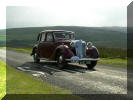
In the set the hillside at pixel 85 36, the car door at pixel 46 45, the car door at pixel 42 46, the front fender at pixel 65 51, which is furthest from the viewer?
the hillside at pixel 85 36

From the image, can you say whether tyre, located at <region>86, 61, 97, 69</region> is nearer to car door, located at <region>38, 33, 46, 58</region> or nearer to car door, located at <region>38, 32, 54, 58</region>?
car door, located at <region>38, 32, 54, 58</region>

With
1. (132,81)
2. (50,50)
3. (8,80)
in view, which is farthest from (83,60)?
(8,80)

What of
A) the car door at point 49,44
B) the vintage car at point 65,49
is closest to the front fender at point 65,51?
the vintage car at point 65,49

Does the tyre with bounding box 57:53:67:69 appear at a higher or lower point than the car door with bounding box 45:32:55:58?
lower

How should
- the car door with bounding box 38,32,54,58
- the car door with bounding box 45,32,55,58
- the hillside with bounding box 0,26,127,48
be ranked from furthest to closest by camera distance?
the hillside with bounding box 0,26,127,48 → the car door with bounding box 38,32,54,58 → the car door with bounding box 45,32,55,58

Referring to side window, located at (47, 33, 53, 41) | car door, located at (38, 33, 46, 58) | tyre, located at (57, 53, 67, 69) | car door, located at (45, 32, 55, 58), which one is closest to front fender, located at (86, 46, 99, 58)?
tyre, located at (57, 53, 67, 69)

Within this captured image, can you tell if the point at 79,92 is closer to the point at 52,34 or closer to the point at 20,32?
the point at 52,34

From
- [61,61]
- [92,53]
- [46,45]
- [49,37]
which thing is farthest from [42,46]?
[92,53]

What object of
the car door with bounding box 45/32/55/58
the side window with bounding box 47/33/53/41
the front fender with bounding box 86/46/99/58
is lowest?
the front fender with bounding box 86/46/99/58

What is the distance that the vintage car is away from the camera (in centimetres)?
1402

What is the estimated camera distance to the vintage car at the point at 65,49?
14023mm

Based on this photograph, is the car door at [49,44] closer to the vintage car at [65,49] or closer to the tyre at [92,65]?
the vintage car at [65,49]

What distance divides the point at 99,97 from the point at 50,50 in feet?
28.9

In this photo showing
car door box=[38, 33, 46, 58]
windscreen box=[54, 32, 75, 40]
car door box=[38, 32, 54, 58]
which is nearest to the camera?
car door box=[38, 32, 54, 58]
